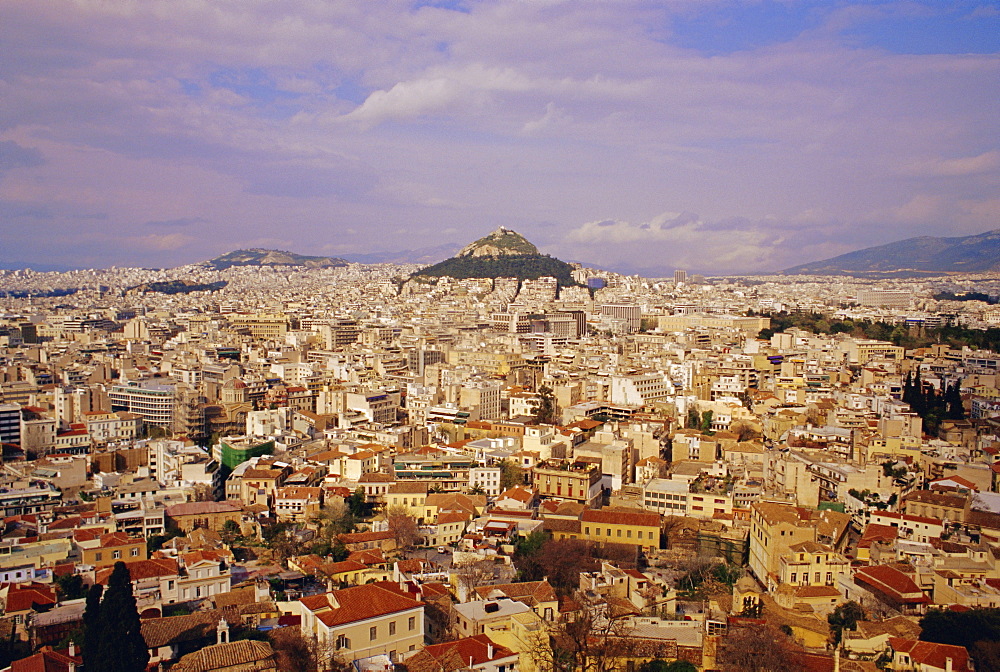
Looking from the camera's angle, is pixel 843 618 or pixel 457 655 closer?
pixel 457 655

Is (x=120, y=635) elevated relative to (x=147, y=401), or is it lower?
lower

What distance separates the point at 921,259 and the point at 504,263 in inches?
2679

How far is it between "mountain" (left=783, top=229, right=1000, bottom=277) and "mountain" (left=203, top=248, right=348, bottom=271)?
65.8 metres

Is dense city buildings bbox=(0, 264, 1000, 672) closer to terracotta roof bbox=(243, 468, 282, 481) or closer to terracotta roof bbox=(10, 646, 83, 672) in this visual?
terracotta roof bbox=(243, 468, 282, 481)

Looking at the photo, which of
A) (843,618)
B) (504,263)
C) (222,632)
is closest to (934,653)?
(843,618)

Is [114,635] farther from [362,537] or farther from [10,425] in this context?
[10,425]

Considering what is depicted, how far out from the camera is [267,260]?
108938 millimetres

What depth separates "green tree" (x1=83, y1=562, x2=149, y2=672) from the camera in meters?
8.35

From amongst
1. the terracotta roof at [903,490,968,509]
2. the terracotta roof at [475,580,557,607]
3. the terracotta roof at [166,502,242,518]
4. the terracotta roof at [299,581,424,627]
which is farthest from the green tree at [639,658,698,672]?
the terracotta roof at [166,502,242,518]

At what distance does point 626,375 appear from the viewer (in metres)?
22.7

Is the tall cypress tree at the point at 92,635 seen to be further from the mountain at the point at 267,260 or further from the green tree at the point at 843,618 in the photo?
the mountain at the point at 267,260

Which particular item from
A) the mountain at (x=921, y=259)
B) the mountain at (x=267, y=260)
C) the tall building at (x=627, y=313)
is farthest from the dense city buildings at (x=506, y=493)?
the mountain at (x=267, y=260)

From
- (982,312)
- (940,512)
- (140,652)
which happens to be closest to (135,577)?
(140,652)

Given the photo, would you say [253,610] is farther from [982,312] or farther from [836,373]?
[982,312]
